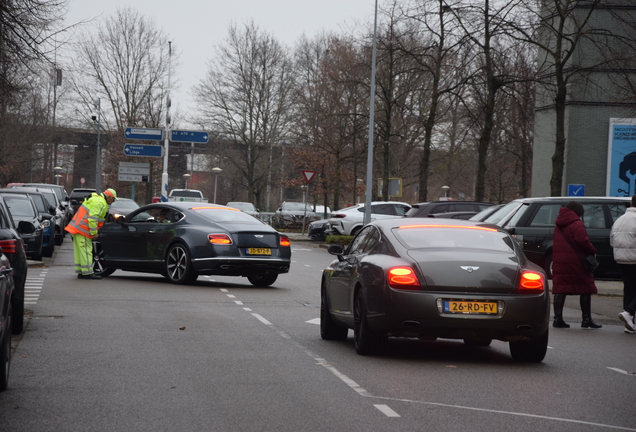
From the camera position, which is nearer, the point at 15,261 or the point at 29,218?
the point at 15,261

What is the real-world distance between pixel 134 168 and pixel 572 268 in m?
36.4

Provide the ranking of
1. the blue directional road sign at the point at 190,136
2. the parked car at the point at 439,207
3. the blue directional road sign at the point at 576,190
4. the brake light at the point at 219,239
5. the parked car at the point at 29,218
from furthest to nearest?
the blue directional road sign at the point at 190,136
the blue directional road sign at the point at 576,190
the parked car at the point at 439,207
the parked car at the point at 29,218
the brake light at the point at 219,239

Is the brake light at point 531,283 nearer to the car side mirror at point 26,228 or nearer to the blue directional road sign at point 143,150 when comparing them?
the car side mirror at point 26,228

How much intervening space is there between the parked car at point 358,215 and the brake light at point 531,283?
82.7 ft

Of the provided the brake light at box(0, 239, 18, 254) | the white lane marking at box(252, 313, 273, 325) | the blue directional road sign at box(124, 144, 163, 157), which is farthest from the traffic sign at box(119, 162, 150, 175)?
the brake light at box(0, 239, 18, 254)

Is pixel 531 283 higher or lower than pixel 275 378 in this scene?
higher

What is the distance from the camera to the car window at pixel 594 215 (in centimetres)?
1806

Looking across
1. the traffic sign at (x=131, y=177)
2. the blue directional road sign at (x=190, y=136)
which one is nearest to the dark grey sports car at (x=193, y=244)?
the blue directional road sign at (x=190, y=136)

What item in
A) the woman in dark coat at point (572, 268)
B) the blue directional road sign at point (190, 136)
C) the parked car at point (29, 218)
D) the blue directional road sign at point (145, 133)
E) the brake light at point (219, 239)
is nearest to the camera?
the woman in dark coat at point (572, 268)

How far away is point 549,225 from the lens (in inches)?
698

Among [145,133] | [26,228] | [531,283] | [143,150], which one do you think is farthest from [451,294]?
[143,150]

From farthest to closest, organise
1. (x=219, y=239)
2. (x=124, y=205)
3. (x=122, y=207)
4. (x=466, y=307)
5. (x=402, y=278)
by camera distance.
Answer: (x=124, y=205)
(x=122, y=207)
(x=219, y=239)
(x=402, y=278)
(x=466, y=307)

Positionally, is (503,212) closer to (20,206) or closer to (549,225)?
(549,225)

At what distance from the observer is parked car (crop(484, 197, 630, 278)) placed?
57.9 ft
